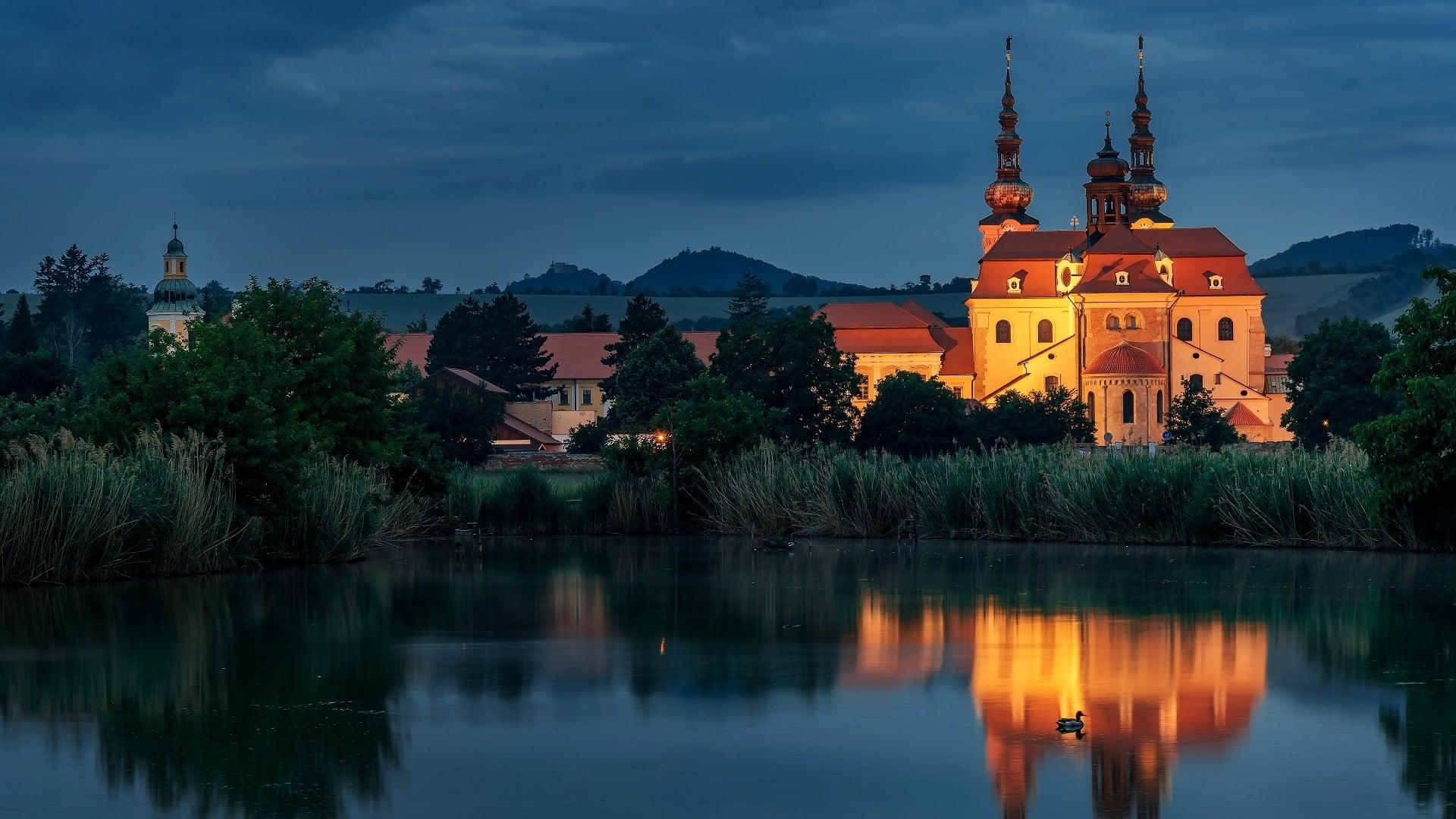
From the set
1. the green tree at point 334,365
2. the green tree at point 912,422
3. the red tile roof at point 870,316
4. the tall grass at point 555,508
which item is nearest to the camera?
the green tree at point 334,365

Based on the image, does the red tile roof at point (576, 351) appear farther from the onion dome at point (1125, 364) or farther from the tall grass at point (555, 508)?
the tall grass at point (555, 508)

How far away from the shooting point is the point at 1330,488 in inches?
1265

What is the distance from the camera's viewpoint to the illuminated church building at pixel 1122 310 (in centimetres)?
9650

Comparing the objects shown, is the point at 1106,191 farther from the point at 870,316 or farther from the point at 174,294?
the point at 174,294

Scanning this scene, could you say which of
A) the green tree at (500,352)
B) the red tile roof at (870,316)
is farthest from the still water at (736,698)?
the green tree at (500,352)

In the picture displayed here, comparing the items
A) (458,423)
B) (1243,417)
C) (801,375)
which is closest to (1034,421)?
(801,375)

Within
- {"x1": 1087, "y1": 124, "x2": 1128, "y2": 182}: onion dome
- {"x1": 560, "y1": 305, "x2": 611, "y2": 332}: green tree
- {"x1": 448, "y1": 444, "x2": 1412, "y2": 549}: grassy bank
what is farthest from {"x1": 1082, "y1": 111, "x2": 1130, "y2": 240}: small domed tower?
{"x1": 448, "y1": 444, "x2": 1412, "y2": 549}: grassy bank

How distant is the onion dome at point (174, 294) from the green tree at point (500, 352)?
905 inches

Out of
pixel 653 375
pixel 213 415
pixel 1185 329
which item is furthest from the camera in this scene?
pixel 1185 329

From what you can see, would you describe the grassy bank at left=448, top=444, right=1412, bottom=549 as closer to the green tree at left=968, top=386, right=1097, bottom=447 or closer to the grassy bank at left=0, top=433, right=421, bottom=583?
the grassy bank at left=0, top=433, right=421, bottom=583

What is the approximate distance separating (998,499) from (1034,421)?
1694 inches

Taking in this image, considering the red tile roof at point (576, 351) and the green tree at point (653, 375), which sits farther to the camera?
the red tile roof at point (576, 351)

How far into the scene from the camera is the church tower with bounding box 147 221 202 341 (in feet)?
459

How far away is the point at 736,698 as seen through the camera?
15.8m
